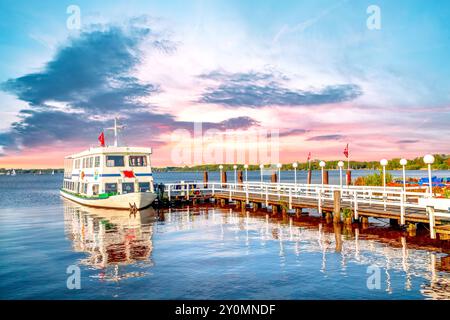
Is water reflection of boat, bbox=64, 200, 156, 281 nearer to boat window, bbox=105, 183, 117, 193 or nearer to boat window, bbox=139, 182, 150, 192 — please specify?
boat window, bbox=105, 183, 117, 193

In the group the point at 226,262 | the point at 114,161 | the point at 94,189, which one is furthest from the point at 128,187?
the point at 226,262

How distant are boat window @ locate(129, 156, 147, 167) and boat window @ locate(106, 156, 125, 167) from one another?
32.5 inches

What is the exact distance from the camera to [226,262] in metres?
15.4

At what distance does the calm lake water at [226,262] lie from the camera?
1191 centimetres

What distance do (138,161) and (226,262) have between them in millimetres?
22621

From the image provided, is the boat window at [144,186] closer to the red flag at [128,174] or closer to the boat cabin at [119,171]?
the boat cabin at [119,171]

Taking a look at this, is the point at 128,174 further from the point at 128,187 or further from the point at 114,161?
the point at 114,161

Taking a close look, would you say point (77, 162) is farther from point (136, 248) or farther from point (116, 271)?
point (116, 271)

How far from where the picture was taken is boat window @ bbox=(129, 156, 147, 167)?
1415 inches

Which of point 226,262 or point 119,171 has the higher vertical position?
point 119,171

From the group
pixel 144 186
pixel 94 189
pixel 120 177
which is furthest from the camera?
pixel 94 189

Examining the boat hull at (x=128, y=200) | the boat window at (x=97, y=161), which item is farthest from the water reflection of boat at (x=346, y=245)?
the boat window at (x=97, y=161)

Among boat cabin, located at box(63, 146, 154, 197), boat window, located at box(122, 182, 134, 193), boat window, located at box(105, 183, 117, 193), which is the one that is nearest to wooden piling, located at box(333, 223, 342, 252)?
boat cabin, located at box(63, 146, 154, 197)
